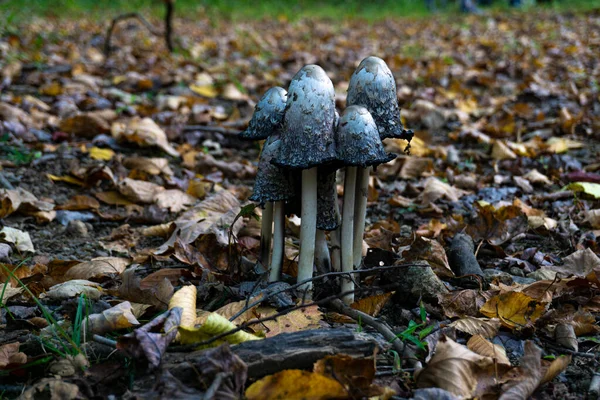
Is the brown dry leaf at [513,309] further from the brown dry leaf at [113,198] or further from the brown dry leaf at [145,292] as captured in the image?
the brown dry leaf at [113,198]

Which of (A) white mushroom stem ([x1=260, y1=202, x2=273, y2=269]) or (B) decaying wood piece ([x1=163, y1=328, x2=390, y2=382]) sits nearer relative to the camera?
(B) decaying wood piece ([x1=163, y1=328, x2=390, y2=382])

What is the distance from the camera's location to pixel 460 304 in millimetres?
1937

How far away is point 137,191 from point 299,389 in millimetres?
2036

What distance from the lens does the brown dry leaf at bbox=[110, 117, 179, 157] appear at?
12.7 feet

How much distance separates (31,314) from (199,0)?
14.1 m

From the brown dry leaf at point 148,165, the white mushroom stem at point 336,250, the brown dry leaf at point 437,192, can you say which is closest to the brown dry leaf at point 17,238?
the brown dry leaf at point 148,165

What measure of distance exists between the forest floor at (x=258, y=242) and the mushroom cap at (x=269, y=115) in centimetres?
31

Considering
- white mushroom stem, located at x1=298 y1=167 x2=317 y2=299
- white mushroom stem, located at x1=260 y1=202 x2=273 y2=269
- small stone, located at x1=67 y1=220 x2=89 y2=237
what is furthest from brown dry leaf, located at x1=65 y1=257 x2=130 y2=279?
white mushroom stem, located at x1=298 y1=167 x2=317 y2=299

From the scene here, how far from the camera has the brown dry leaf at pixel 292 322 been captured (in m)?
1.75

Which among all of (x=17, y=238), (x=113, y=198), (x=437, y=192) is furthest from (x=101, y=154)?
(x=437, y=192)

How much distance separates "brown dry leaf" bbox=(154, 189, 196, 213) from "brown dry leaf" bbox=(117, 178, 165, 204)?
5 centimetres

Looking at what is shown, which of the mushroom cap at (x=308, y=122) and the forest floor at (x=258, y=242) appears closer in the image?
the forest floor at (x=258, y=242)

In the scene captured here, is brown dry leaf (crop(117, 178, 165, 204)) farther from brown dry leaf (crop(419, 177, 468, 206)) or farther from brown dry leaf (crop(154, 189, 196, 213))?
brown dry leaf (crop(419, 177, 468, 206))

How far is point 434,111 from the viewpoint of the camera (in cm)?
486
